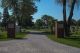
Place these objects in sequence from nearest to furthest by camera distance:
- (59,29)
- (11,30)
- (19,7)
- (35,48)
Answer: (35,48) < (11,30) < (59,29) < (19,7)

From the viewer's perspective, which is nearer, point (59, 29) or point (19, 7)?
point (59, 29)

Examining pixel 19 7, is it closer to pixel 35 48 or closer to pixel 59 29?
pixel 59 29

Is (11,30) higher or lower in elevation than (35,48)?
higher

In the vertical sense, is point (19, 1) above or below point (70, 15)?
above

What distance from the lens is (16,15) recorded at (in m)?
81.6

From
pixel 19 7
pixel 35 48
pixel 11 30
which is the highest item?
pixel 19 7

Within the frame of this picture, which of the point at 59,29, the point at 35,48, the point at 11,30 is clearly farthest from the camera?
the point at 59,29

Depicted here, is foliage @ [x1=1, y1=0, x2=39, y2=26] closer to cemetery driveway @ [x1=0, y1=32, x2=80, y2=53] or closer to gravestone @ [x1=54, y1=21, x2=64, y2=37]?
gravestone @ [x1=54, y1=21, x2=64, y2=37]

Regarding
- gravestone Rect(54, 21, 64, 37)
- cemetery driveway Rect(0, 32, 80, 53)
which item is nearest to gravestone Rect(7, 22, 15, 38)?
gravestone Rect(54, 21, 64, 37)

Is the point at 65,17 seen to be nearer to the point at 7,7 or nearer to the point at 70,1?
the point at 70,1

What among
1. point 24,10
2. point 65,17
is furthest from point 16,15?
point 65,17

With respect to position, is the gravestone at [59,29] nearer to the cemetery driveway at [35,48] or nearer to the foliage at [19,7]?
the cemetery driveway at [35,48]

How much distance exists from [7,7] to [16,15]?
541cm

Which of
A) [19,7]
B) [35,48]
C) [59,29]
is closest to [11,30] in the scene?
[59,29]
